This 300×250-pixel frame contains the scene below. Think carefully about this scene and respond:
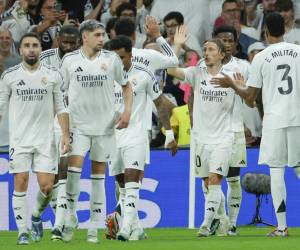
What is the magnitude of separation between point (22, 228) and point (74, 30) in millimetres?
2920

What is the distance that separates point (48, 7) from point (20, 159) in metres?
6.08

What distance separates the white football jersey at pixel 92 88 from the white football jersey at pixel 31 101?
0.23 meters

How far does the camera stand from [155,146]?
17828 millimetres

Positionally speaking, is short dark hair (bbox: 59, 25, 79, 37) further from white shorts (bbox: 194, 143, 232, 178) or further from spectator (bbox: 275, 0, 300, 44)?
spectator (bbox: 275, 0, 300, 44)

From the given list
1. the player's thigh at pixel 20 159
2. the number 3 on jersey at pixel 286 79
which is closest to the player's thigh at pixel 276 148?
the number 3 on jersey at pixel 286 79

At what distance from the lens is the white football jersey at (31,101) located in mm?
13398

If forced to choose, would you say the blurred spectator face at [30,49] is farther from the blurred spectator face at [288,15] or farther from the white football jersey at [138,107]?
the blurred spectator face at [288,15]

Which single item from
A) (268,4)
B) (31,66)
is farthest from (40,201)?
(268,4)

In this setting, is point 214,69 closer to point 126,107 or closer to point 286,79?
point 286,79

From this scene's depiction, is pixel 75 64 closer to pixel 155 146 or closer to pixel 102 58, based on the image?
pixel 102 58

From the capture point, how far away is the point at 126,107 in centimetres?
1327

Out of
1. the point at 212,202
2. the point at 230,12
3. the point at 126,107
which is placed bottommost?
the point at 212,202

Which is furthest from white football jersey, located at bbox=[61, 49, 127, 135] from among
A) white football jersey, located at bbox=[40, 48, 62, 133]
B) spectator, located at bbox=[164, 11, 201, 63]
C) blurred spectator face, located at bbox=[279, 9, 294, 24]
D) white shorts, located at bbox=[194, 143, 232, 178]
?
→ blurred spectator face, located at bbox=[279, 9, 294, 24]

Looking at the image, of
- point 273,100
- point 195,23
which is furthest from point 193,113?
point 195,23
